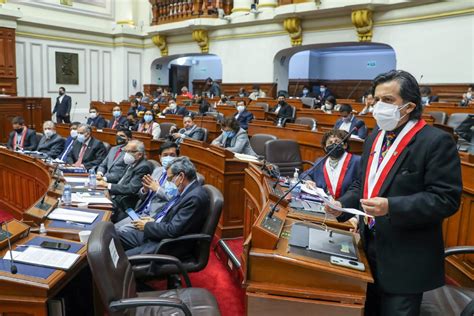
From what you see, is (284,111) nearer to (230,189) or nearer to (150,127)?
(150,127)

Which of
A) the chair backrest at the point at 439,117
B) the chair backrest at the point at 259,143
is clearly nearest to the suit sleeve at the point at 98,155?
the chair backrest at the point at 259,143

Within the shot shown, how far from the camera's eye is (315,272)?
5.29ft

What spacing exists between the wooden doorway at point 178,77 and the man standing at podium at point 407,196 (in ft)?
55.8

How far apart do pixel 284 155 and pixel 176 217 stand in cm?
219

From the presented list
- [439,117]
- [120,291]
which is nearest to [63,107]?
[439,117]

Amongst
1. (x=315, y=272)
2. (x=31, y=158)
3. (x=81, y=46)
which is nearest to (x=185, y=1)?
(x=81, y=46)

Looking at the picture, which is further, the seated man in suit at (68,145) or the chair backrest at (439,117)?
the chair backrest at (439,117)

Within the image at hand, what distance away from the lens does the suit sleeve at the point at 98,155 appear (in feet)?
17.1

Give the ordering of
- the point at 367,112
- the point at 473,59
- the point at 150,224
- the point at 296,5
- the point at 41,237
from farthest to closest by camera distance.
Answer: the point at 296,5
the point at 473,59
the point at 367,112
the point at 150,224
the point at 41,237

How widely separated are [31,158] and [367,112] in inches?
208

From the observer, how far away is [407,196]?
1536 mm

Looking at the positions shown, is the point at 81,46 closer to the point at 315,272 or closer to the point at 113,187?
the point at 113,187

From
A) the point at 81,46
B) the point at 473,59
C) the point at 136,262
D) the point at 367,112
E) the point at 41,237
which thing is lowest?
the point at 136,262

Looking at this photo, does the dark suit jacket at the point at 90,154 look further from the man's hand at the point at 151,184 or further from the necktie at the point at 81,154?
the man's hand at the point at 151,184
